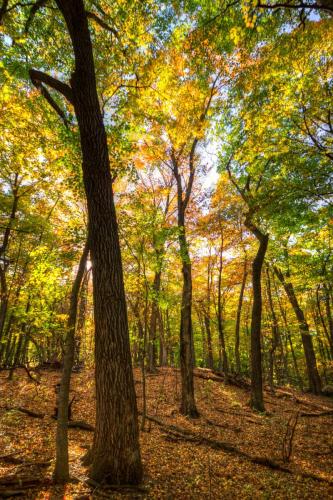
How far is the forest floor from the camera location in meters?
4.48

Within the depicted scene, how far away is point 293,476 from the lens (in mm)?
5457

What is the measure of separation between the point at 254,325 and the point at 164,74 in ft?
32.4

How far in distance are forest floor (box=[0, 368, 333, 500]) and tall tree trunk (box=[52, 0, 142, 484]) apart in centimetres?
45

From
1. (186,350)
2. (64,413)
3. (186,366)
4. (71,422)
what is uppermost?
(186,350)

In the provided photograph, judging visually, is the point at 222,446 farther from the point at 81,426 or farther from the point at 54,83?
the point at 54,83

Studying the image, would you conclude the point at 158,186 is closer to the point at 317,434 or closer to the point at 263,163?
the point at 263,163

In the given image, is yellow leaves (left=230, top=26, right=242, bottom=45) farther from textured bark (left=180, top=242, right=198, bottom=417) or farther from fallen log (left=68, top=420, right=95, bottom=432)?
fallen log (left=68, top=420, right=95, bottom=432)

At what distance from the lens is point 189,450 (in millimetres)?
6680

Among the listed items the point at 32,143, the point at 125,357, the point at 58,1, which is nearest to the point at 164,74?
the point at 58,1

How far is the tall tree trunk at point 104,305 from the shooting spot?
4.07 meters

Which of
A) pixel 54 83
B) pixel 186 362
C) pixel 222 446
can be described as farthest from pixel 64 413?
pixel 54 83

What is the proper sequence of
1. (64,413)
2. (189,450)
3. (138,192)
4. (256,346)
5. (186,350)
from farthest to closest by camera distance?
(256,346) → (186,350) → (138,192) → (189,450) → (64,413)

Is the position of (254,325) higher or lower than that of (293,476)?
higher

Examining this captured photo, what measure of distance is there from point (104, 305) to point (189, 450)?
525 cm
